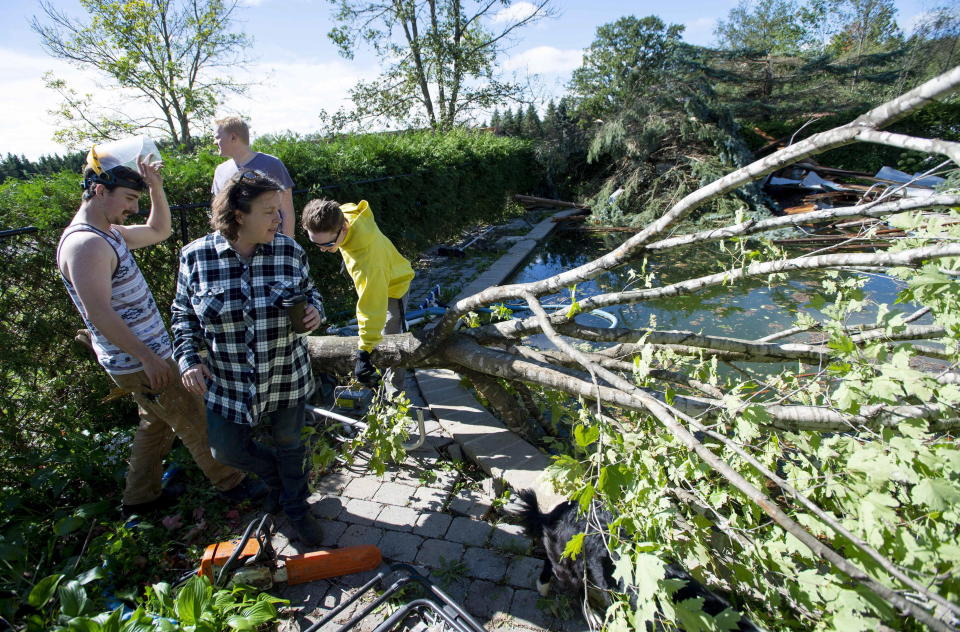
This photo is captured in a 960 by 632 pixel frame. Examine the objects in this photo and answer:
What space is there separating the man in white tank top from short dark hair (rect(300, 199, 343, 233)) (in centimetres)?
81

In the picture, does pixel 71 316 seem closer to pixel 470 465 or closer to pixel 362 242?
pixel 362 242

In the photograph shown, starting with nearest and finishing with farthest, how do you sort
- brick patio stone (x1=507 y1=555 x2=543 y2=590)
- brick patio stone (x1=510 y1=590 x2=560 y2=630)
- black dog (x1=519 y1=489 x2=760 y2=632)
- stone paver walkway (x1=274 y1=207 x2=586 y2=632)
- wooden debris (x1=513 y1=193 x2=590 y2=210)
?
black dog (x1=519 y1=489 x2=760 y2=632), brick patio stone (x1=510 y1=590 x2=560 y2=630), stone paver walkway (x1=274 y1=207 x2=586 y2=632), brick patio stone (x1=507 y1=555 x2=543 y2=590), wooden debris (x1=513 y1=193 x2=590 y2=210)

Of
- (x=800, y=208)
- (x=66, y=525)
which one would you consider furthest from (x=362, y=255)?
(x=800, y=208)

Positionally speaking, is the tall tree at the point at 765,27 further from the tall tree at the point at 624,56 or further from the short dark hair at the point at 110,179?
the short dark hair at the point at 110,179

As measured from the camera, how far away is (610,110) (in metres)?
19.7

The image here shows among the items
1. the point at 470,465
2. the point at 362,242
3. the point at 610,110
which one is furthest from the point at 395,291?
the point at 610,110

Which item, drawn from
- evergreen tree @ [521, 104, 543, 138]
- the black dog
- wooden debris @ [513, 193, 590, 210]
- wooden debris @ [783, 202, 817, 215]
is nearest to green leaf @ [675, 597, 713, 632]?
the black dog

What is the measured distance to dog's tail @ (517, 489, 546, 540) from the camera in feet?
7.68

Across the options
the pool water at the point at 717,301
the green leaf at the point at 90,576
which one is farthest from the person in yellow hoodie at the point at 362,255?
the pool water at the point at 717,301

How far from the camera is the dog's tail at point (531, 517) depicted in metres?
2.34

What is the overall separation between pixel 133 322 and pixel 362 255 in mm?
1305

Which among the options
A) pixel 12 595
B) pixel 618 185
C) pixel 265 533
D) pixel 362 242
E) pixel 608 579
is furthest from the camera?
pixel 618 185

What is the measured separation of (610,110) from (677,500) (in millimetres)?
20360

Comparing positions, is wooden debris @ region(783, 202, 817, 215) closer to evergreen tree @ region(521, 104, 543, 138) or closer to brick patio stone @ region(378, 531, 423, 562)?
brick patio stone @ region(378, 531, 423, 562)
